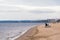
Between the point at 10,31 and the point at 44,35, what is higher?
the point at 44,35

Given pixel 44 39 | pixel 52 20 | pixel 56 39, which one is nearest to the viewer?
pixel 56 39

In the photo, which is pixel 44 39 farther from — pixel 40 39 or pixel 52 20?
pixel 52 20

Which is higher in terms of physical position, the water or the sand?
the sand

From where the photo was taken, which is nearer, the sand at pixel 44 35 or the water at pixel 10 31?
the sand at pixel 44 35

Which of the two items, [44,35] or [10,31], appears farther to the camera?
[10,31]

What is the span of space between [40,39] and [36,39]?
372 millimetres

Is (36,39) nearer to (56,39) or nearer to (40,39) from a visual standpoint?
(40,39)

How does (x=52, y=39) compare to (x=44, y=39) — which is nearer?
(x=52, y=39)

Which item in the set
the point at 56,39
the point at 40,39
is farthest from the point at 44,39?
the point at 56,39

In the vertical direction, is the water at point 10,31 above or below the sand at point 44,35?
below

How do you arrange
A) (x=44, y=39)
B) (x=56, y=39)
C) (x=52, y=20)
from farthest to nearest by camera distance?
(x=52, y=20) < (x=44, y=39) < (x=56, y=39)

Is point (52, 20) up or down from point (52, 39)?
down

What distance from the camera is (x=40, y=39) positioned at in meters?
10.6

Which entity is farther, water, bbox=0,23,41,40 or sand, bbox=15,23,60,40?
water, bbox=0,23,41,40
